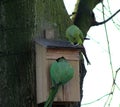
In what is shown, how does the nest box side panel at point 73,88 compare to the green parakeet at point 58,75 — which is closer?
the green parakeet at point 58,75

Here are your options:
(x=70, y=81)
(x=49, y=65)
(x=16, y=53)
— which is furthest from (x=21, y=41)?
(x=70, y=81)

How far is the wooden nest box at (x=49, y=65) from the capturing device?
2.17 m

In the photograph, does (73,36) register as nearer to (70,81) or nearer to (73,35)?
(73,35)

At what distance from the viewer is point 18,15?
2275 mm

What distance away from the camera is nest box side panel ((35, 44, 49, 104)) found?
216 centimetres

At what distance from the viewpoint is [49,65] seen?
220 centimetres

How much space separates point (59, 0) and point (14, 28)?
0.30 meters

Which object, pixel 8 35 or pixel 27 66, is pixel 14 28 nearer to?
pixel 8 35

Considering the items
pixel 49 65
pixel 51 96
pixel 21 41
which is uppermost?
pixel 21 41

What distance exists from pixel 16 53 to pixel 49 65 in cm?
16

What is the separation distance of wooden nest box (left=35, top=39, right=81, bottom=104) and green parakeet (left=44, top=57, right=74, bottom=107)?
42 millimetres

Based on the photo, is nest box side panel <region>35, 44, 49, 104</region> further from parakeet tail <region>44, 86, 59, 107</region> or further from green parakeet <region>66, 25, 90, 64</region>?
green parakeet <region>66, 25, 90, 64</region>

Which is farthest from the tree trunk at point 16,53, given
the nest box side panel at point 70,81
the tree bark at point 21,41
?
the nest box side panel at point 70,81

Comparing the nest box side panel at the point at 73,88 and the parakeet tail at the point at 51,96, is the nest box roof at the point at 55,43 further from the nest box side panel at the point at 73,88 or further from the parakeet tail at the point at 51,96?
the parakeet tail at the point at 51,96
